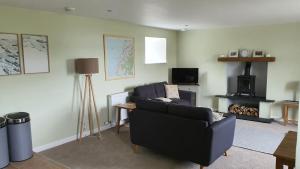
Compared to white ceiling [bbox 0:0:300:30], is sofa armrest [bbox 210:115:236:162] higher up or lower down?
lower down

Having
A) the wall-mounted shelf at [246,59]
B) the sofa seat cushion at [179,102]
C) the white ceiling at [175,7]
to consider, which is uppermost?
the white ceiling at [175,7]

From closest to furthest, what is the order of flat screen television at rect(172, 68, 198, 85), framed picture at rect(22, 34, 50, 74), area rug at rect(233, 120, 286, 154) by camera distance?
framed picture at rect(22, 34, 50, 74) → area rug at rect(233, 120, 286, 154) → flat screen television at rect(172, 68, 198, 85)

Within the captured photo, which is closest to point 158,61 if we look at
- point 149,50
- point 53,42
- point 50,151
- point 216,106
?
point 149,50

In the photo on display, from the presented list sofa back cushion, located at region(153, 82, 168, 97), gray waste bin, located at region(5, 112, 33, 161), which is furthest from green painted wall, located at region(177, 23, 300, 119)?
gray waste bin, located at region(5, 112, 33, 161)

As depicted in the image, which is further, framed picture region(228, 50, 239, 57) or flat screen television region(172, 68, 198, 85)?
flat screen television region(172, 68, 198, 85)

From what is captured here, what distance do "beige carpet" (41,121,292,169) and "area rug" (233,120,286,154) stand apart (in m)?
0.24

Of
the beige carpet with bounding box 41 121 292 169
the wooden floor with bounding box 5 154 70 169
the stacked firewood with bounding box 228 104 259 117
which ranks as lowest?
the beige carpet with bounding box 41 121 292 169

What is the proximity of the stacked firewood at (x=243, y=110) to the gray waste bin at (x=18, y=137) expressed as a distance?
4890mm

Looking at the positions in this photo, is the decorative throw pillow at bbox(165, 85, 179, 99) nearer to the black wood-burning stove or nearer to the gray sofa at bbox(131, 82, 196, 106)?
the gray sofa at bbox(131, 82, 196, 106)

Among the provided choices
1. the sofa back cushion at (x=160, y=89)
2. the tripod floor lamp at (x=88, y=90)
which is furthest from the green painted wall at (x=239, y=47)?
the tripod floor lamp at (x=88, y=90)

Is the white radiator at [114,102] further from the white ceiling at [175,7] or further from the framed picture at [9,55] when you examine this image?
the framed picture at [9,55]

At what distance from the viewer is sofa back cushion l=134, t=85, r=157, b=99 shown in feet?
17.4

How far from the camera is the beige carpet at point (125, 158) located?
131 inches

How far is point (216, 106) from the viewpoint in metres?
6.50
